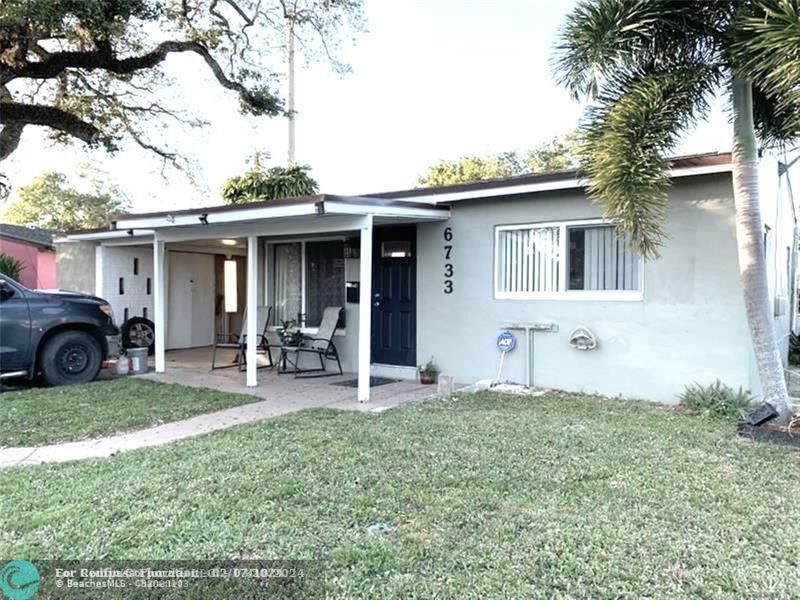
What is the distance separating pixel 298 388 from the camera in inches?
303

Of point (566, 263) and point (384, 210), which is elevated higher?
point (384, 210)

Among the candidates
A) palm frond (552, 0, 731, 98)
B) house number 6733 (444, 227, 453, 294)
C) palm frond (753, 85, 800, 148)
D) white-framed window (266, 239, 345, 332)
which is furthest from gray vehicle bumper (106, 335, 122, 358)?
palm frond (753, 85, 800, 148)

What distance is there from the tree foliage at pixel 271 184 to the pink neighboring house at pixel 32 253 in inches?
291

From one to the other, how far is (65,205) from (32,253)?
11.1m

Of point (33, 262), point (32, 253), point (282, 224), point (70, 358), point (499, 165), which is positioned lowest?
point (70, 358)

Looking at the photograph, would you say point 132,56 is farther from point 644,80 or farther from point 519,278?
point 644,80

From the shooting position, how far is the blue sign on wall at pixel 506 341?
24.7ft

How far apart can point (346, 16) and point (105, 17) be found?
6.08m

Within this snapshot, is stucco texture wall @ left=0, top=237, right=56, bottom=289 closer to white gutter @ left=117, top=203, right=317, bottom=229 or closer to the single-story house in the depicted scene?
white gutter @ left=117, top=203, right=317, bottom=229

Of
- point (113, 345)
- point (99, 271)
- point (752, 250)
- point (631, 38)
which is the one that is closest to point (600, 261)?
point (752, 250)

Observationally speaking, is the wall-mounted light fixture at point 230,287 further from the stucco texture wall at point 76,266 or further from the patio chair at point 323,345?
the stucco texture wall at point 76,266

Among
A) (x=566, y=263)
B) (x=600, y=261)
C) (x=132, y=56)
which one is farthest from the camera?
(x=132, y=56)

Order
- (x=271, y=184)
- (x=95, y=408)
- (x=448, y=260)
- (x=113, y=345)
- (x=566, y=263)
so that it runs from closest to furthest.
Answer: (x=95, y=408), (x=566, y=263), (x=448, y=260), (x=113, y=345), (x=271, y=184)

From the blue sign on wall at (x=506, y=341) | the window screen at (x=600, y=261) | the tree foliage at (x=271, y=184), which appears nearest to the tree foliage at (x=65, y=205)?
the tree foliage at (x=271, y=184)
